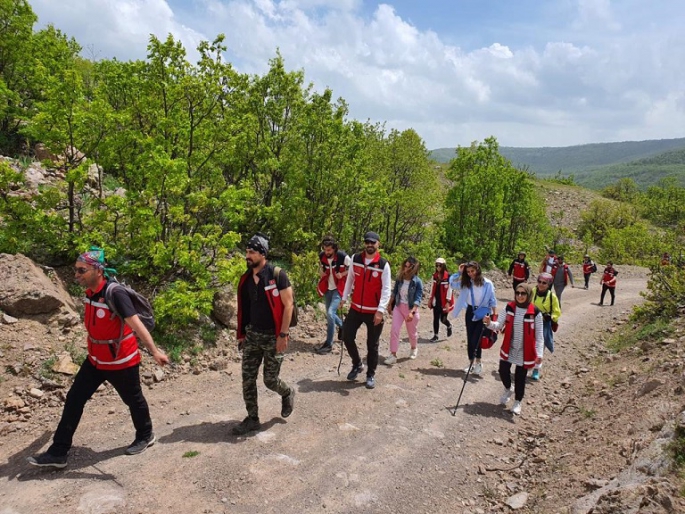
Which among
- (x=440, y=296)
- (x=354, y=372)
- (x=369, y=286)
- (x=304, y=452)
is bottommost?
(x=304, y=452)

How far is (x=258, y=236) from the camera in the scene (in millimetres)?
4996

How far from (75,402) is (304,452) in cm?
251

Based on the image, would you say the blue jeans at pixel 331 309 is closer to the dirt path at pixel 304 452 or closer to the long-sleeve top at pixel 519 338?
the dirt path at pixel 304 452

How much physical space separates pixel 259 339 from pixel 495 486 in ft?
10.4

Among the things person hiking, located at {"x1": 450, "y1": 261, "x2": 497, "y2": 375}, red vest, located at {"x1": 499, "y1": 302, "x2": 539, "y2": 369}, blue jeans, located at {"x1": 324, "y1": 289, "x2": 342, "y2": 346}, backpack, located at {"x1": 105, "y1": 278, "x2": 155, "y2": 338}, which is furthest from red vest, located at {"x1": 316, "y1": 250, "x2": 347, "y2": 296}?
backpack, located at {"x1": 105, "y1": 278, "x2": 155, "y2": 338}

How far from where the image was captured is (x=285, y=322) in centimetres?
496

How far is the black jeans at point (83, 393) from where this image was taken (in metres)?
4.36

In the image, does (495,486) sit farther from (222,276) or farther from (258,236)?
(222,276)

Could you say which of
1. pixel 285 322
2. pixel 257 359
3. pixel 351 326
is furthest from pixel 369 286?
pixel 257 359

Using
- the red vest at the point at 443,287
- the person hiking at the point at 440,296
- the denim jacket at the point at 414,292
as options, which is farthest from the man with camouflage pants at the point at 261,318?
the red vest at the point at 443,287

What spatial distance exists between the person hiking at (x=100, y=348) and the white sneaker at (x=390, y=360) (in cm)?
483

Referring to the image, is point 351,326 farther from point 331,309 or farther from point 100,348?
point 100,348

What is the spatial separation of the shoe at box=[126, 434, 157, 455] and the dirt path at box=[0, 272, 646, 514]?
79 millimetres

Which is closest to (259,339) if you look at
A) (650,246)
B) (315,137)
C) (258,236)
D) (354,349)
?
(258,236)
